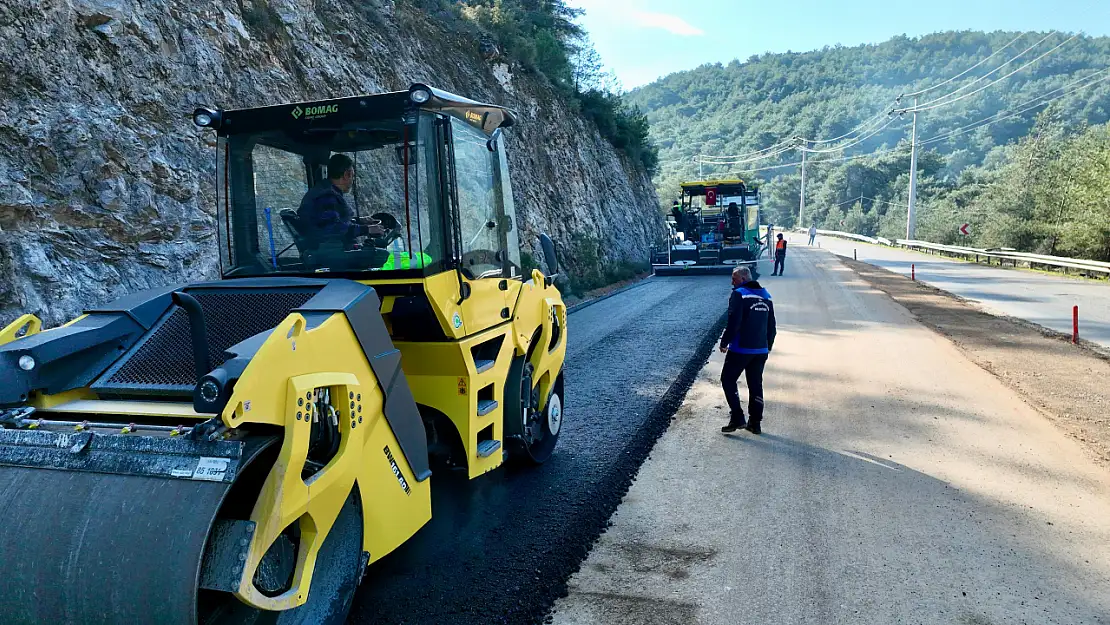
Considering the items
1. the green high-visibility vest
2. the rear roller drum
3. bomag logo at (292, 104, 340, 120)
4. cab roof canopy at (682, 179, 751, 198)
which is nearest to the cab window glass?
the green high-visibility vest

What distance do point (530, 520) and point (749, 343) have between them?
317 centimetres

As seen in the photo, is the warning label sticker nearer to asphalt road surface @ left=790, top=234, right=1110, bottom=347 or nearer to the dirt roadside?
the dirt roadside

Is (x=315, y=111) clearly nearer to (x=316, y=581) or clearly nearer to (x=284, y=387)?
(x=284, y=387)

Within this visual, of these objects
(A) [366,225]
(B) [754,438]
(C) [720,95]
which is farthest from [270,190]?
(C) [720,95]

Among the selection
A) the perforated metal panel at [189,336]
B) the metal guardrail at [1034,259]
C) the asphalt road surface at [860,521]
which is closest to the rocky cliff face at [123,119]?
the perforated metal panel at [189,336]

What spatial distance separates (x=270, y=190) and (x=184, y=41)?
7761mm

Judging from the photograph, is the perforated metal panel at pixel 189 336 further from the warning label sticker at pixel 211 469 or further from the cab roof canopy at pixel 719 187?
the cab roof canopy at pixel 719 187

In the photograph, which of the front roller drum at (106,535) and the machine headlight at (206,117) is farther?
the machine headlight at (206,117)

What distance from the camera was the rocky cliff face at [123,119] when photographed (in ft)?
25.3

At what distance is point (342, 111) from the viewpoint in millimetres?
4207

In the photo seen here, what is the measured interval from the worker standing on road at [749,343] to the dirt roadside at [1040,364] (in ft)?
9.29

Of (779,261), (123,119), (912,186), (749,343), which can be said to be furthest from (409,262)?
(912,186)

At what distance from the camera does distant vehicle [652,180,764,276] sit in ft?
86.3

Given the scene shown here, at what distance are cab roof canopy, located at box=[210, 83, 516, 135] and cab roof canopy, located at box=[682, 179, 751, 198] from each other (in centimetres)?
2410
